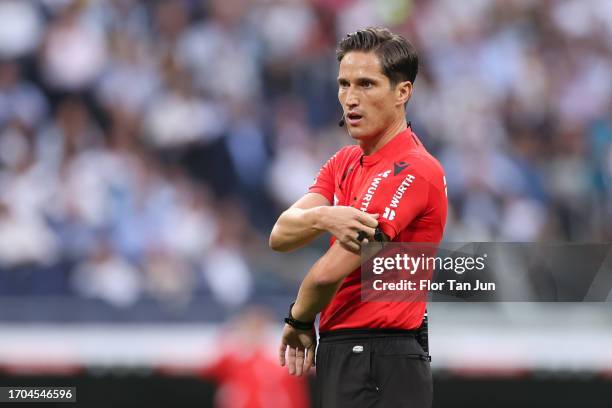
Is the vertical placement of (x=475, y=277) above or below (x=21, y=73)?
below

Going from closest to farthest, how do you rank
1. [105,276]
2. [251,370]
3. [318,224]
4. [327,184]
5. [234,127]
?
[318,224] < [327,184] < [251,370] < [105,276] < [234,127]

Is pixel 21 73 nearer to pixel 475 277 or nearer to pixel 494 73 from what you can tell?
pixel 494 73

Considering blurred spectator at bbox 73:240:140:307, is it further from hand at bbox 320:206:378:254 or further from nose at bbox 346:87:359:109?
hand at bbox 320:206:378:254

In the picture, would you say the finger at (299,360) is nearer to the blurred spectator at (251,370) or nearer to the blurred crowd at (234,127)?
the blurred spectator at (251,370)

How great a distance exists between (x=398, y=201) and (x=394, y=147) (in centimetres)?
30

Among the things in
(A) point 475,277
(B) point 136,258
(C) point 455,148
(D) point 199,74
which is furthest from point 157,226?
(A) point 475,277

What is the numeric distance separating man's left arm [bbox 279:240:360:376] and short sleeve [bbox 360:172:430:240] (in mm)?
171

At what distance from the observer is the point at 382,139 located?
403 centimetres

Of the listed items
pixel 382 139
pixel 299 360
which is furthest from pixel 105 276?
pixel 382 139

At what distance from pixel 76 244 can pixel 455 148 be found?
11.8ft

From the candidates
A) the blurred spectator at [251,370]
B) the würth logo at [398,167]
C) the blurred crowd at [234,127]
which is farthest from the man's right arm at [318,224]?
the blurred crowd at [234,127]

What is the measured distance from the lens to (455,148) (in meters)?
10.0

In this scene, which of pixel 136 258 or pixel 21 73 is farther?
pixel 21 73

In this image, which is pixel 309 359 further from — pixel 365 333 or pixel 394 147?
pixel 394 147
